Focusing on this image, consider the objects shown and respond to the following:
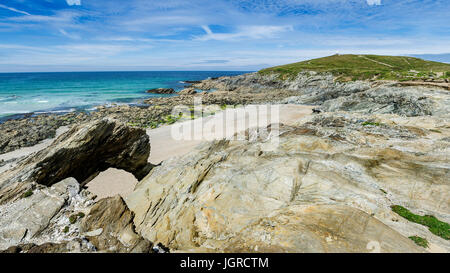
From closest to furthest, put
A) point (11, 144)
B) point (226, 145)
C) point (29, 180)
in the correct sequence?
point (29, 180), point (226, 145), point (11, 144)

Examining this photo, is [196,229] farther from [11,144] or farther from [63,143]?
[11,144]

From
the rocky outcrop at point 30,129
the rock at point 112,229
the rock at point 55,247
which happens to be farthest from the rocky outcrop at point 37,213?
the rocky outcrop at point 30,129

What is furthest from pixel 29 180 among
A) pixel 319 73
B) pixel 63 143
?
pixel 319 73

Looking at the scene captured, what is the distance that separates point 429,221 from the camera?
370 inches

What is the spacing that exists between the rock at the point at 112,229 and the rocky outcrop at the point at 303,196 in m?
0.94

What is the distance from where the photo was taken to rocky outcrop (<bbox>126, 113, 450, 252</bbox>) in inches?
320

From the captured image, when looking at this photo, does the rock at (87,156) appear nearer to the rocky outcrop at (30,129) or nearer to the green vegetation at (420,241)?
the green vegetation at (420,241)

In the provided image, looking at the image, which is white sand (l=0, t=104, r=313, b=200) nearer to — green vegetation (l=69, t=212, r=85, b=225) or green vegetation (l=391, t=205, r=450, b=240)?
green vegetation (l=69, t=212, r=85, b=225)

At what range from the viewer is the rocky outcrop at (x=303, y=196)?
8.12 meters

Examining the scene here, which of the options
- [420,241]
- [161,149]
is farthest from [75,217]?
[161,149]

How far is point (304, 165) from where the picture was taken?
13.3 m

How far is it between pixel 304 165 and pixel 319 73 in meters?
105

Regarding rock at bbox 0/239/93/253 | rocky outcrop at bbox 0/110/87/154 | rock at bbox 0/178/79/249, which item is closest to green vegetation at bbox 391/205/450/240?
rock at bbox 0/239/93/253

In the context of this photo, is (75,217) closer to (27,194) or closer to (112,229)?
(112,229)
